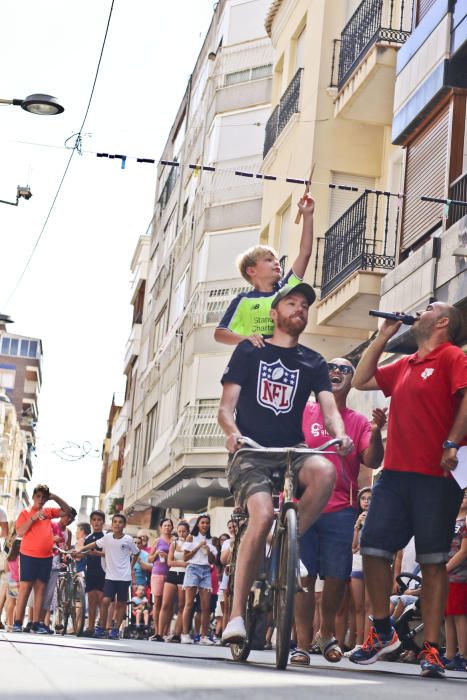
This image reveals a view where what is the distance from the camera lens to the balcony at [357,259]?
76.3 ft

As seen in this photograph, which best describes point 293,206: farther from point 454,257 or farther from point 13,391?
point 13,391

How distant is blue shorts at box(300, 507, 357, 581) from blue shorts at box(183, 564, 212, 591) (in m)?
10.5

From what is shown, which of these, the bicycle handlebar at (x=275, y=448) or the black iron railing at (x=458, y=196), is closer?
the bicycle handlebar at (x=275, y=448)

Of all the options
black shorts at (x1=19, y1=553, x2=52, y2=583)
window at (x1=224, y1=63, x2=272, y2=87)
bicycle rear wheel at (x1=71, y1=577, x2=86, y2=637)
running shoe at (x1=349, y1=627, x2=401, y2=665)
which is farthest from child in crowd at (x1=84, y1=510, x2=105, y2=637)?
window at (x1=224, y1=63, x2=272, y2=87)

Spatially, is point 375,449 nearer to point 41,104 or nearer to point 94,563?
point 41,104

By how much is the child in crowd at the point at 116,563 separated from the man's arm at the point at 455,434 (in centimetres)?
1204

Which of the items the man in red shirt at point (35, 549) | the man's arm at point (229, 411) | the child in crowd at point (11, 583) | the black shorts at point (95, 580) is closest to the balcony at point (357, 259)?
the black shorts at point (95, 580)

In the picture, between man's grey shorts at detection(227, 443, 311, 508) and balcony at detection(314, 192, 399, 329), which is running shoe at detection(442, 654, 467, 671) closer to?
man's grey shorts at detection(227, 443, 311, 508)

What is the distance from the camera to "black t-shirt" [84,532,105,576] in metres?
20.0

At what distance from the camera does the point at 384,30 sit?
2356 cm

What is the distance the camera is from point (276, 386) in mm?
7941

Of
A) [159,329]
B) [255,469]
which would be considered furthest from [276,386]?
[159,329]

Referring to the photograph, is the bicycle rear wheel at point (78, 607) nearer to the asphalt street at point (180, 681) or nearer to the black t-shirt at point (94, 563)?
the black t-shirt at point (94, 563)

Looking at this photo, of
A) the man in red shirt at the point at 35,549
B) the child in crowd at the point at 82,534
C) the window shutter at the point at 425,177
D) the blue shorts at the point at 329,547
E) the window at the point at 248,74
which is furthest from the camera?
the window at the point at 248,74
